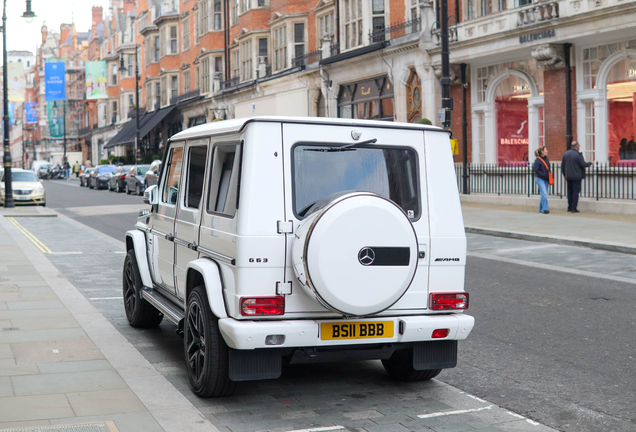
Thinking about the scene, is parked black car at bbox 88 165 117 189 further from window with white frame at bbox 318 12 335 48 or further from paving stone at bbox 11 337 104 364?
paving stone at bbox 11 337 104 364

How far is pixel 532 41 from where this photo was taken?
893 inches

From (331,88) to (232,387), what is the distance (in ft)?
94.5

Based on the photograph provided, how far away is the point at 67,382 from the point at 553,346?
4117 mm

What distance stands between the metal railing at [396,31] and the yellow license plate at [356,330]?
23.8 m

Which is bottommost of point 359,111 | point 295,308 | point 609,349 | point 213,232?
point 609,349

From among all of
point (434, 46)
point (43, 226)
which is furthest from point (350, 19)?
point (43, 226)

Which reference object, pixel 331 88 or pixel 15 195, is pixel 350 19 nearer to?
pixel 331 88

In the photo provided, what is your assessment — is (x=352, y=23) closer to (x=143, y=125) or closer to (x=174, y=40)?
(x=174, y=40)

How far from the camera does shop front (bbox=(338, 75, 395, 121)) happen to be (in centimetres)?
3016

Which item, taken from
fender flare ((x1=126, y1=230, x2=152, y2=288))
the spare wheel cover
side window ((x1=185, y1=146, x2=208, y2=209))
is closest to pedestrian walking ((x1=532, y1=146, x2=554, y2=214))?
fender flare ((x1=126, y1=230, x2=152, y2=288))

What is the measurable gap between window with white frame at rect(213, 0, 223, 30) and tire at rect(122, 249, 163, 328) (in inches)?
1607

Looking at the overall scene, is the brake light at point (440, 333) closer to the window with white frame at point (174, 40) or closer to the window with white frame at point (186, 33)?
the window with white frame at point (186, 33)

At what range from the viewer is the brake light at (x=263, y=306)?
495 centimetres

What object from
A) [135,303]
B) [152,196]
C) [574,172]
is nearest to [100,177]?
[574,172]
